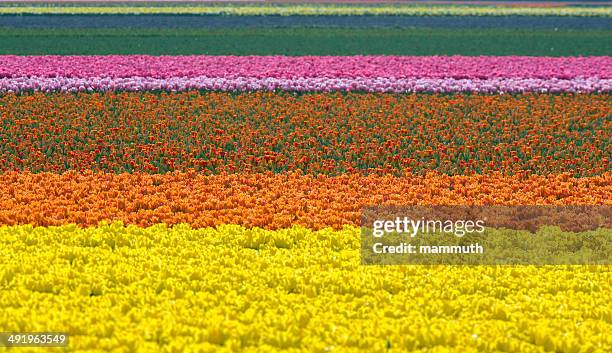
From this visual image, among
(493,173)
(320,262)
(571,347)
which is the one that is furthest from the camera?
(493,173)

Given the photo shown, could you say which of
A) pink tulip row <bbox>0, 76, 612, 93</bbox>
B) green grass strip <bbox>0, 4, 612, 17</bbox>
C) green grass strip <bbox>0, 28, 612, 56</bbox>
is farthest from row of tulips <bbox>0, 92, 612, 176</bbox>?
green grass strip <bbox>0, 4, 612, 17</bbox>

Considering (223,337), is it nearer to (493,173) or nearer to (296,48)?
(493,173)

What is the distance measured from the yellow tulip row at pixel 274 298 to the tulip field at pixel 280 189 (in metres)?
0.02

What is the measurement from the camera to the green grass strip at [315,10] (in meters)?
51.5

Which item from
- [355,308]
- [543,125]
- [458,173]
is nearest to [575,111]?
[543,125]

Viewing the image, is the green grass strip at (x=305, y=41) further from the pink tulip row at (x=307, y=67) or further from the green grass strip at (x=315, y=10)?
the green grass strip at (x=315, y=10)

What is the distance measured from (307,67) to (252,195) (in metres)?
14.1

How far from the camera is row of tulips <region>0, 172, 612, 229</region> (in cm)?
1027

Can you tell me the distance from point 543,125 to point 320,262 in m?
9.68

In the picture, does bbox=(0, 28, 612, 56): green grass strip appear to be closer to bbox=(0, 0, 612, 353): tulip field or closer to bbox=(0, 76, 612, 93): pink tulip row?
bbox=(0, 0, 612, 353): tulip field

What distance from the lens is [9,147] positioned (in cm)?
1501

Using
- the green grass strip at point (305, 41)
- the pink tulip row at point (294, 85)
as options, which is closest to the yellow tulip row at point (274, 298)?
the pink tulip row at point (294, 85)

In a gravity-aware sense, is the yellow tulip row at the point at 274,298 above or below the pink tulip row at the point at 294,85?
above

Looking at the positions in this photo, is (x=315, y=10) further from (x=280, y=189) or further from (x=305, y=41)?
(x=280, y=189)
